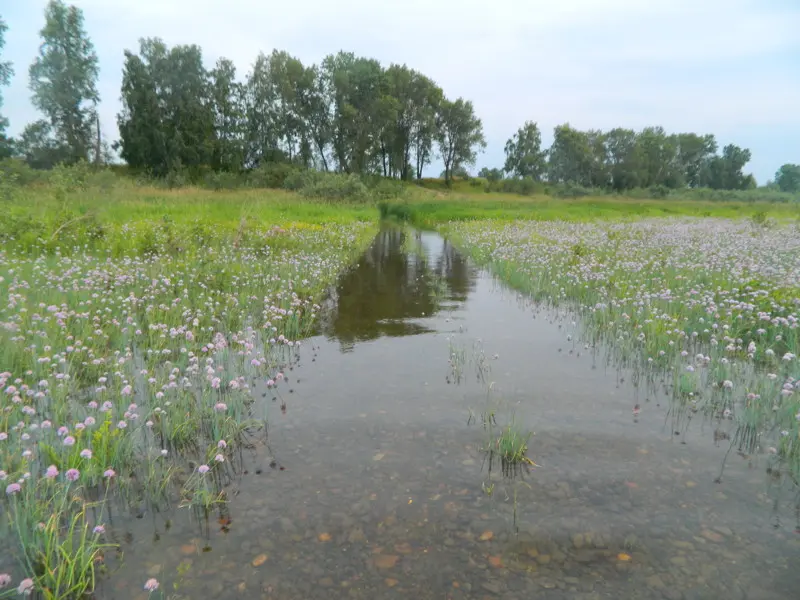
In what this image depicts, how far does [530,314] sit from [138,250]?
449 inches

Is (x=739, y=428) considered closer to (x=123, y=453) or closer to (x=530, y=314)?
(x=530, y=314)

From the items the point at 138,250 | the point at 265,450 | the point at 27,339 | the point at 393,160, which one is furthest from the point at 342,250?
the point at 393,160

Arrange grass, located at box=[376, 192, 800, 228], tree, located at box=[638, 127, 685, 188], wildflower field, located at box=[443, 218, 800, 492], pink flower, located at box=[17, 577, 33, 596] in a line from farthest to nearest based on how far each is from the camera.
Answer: tree, located at box=[638, 127, 685, 188] → grass, located at box=[376, 192, 800, 228] → wildflower field, located at box=[443, 218, 800, 492] → pink flower, located at box=[17, 577, 33, 596]

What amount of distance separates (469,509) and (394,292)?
32.4 feet

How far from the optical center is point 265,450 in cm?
521

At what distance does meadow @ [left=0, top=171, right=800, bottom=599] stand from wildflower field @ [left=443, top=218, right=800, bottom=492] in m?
0.04

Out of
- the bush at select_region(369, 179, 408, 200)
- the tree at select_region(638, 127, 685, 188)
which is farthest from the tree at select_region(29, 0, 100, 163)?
the tree at select_region(638, 127, 685, 188)

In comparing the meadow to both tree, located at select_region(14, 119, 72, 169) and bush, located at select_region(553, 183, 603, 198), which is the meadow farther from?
bush, located at select_region(553, 183, 603, 198)

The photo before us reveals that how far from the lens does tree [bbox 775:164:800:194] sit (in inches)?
4540

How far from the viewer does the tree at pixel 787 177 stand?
115312 mm

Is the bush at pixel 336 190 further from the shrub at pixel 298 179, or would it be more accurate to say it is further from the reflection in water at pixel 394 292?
the reflection in water at pixel 394 292

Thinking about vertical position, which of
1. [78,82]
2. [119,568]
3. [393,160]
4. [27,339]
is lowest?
[119,568]

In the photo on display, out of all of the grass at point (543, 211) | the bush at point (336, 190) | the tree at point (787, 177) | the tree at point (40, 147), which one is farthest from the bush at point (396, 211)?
the tree at point (787, 177)

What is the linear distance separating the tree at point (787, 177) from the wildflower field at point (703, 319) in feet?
417
